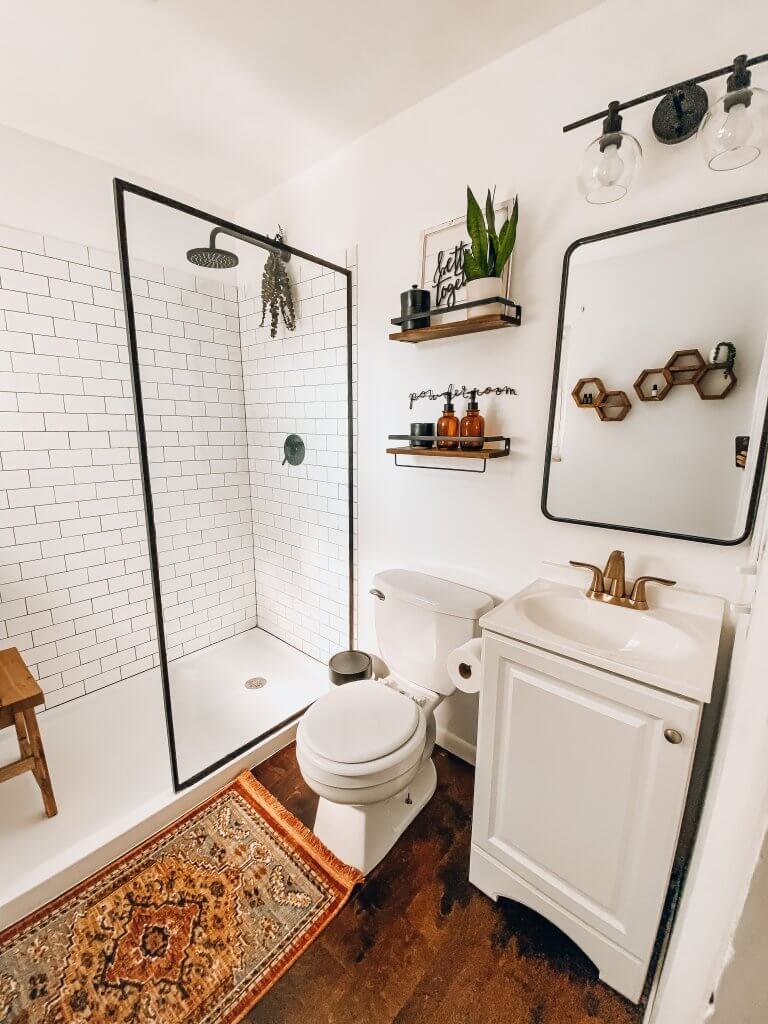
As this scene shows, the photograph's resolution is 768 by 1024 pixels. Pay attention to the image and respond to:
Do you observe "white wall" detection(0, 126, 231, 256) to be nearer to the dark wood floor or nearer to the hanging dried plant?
the hanging dried plant

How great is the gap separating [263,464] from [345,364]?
2.59 ft

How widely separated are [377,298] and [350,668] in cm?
154

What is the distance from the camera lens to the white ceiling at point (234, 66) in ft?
4.02

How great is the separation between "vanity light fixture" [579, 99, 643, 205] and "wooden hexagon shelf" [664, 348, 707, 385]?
46 centimetres

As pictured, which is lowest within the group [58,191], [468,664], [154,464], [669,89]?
[468,664]

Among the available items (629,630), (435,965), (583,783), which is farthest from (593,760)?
(435,965)

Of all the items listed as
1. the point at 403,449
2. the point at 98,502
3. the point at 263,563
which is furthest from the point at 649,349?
the point at 98,502

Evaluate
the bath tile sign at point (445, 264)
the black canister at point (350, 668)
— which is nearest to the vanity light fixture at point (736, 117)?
the bath tile sign at point (445, 264)

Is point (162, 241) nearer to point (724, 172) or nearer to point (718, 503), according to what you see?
point (724, 172)

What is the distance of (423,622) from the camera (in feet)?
5.20

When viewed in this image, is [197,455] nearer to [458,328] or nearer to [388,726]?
[458,328]

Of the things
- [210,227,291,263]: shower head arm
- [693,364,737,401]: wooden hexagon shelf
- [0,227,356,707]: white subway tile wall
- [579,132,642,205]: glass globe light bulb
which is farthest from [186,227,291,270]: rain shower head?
[693,364,737,401]: wooden hexagon shelf

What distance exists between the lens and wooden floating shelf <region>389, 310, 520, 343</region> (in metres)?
1.36

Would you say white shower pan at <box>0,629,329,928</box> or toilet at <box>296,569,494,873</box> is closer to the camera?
toilet at <box>296,569,494,873</box>
